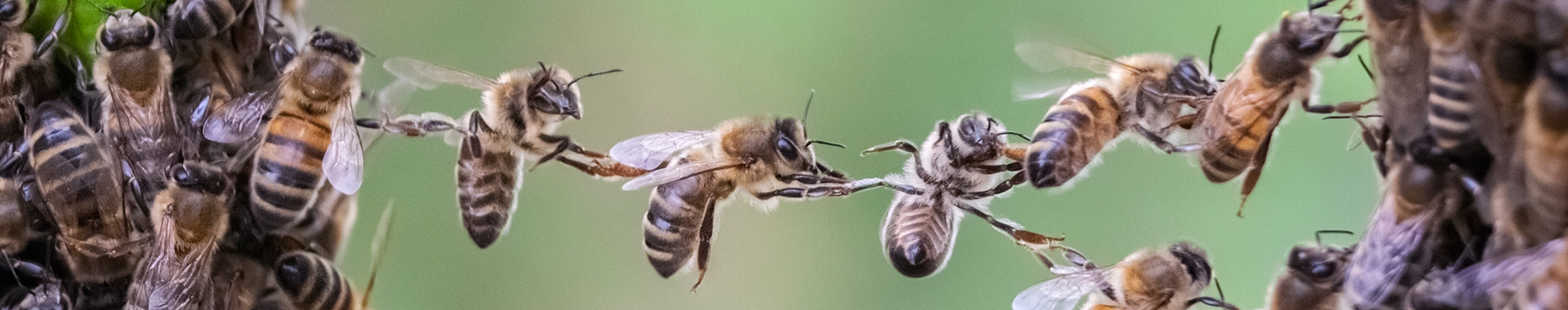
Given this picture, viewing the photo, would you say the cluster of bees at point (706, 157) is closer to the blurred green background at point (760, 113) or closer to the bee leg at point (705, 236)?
the bee leg at point (705, 236)

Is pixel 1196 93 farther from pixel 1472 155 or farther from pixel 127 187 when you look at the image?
pixel 127 187

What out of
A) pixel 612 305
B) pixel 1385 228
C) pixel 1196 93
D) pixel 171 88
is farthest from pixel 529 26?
pixel 1385 228

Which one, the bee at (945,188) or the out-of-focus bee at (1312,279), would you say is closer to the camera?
the out-of-focus bee at (1312,279)

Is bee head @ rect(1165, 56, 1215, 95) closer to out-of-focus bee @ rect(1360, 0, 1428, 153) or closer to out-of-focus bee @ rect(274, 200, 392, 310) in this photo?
out-of-focus bee @ rect(1360, 0, 1428, 153)

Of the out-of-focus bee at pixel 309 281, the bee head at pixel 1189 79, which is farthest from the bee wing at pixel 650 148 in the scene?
the bee head at pixel 1189 79

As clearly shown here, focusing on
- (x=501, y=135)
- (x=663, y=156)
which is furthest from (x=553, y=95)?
(x=663, y=156)

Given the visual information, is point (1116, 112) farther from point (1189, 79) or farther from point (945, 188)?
point (945, 188)
